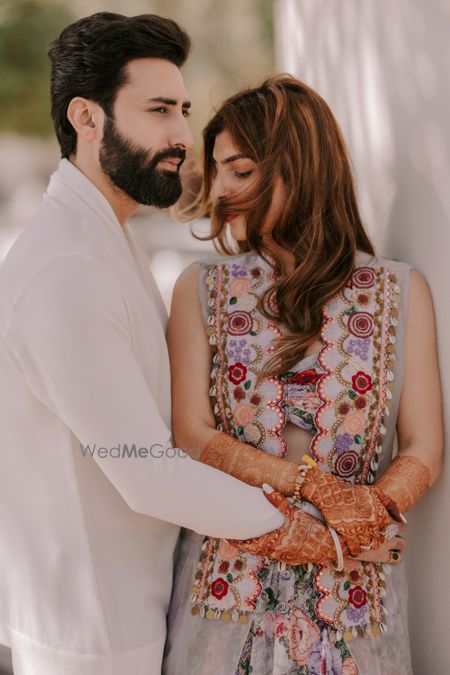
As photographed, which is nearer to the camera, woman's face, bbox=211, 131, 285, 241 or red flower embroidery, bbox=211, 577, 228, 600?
red flower embroidery, bbox=211, 577, 228, 600

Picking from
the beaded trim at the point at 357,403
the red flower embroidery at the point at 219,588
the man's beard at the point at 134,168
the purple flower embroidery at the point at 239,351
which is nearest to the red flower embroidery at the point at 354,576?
the beaded trim at the point at 357,403

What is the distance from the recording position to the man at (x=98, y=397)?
148cm

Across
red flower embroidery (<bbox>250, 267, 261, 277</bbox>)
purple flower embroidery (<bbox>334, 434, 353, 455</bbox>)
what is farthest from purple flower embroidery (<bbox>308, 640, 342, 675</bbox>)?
red flower embroidery (<bbox>250, 267, 261, 277</bbox>)

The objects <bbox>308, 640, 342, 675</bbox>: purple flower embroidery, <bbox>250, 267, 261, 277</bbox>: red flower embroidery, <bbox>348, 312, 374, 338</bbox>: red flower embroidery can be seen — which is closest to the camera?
<bbox>308, 640, 342, 675</bbox>: purple flower embroidery

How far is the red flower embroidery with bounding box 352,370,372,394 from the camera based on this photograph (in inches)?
65.1

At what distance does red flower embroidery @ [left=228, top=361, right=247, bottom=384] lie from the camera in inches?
67.1

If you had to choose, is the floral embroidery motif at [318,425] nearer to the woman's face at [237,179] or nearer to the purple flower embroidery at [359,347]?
the purple flower embroidery at [359,347]

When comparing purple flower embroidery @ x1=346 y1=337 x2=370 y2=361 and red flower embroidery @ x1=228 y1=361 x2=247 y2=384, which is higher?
purple flower embroidery @ x1=346 y1=337 x2=370 y2=361

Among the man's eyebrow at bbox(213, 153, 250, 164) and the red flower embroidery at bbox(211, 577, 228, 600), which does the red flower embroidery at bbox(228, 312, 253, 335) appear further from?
the red flower embroidery at bbox(211, 577, 228, 600)

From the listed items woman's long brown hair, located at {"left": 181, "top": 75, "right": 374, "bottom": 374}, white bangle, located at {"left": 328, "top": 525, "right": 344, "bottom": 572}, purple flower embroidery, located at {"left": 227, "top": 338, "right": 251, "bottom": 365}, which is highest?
woman's long brown hair, located at {"left": 181, "top": 75, "right": 374, "bottom": 374}

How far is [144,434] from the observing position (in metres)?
1.48

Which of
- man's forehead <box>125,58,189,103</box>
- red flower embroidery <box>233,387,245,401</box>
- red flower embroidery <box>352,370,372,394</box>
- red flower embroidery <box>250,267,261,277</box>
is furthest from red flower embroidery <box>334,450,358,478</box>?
man's forehead <box>125,58,189,103</box>

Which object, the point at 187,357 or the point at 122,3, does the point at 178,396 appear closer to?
the point at 187,357

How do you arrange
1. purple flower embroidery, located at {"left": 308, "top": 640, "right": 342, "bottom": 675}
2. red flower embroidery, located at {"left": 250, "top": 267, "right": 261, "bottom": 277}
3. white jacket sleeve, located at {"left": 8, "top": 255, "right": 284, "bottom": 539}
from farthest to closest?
red flower embroidery, located at {"left": 250, "top": 267, "right": 261, "bottom": 277}
purple flower embroidery, located at {"left": 308, "top": 640, "right": 342, "bottom": 675}
white jacket sleeve, located at {"left": 8, "top": 255, "right": 284, "bottom": 539}
